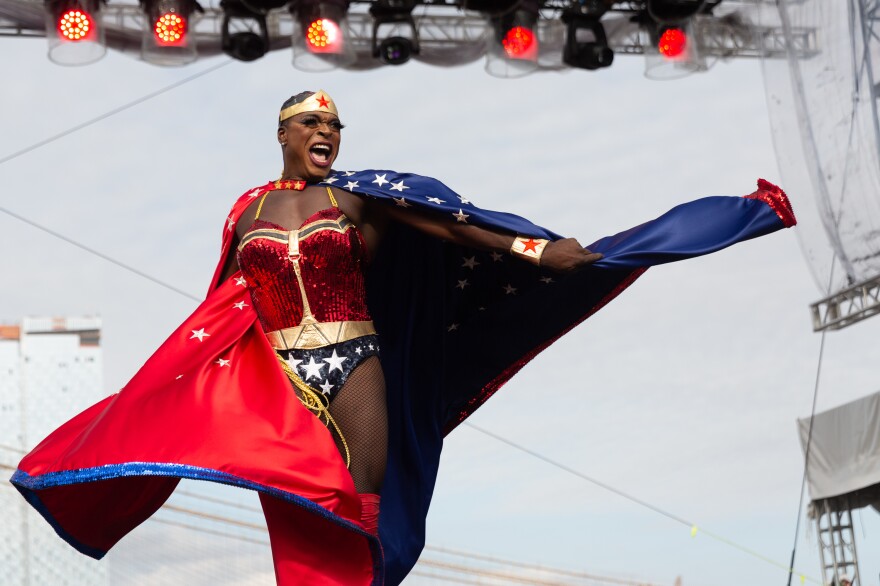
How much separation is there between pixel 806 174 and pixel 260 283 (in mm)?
4545

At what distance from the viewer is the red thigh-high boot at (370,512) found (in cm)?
290

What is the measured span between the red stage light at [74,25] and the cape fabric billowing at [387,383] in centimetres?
330

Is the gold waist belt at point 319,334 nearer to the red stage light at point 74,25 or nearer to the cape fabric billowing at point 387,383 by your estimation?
the cape fabric billowing at point 387,383

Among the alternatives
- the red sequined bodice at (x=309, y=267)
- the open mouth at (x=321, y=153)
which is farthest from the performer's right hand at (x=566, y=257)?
the open mouth at (x=321, y=153)

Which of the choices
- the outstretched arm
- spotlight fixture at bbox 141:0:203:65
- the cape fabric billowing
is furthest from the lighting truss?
the outstretched arm

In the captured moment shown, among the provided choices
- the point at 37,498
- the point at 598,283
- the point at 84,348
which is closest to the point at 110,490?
the point at 37,498

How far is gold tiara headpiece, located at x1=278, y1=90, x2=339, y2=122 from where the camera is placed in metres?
3.09

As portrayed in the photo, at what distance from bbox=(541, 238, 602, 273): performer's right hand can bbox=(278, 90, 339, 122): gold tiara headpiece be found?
1.99ft

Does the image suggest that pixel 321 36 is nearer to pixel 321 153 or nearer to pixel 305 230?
pixel 321 153

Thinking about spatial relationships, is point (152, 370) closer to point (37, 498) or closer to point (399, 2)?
point (37, 498)

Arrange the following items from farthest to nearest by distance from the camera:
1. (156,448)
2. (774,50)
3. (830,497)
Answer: (830,497) → (774,50) → (156,448)

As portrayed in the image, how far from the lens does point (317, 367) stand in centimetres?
296

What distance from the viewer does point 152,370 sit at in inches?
120

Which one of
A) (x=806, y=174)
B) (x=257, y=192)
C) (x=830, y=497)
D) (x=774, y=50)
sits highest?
(x=774, y=50)
